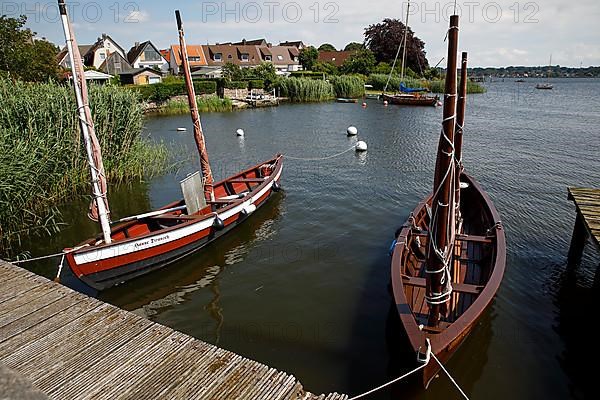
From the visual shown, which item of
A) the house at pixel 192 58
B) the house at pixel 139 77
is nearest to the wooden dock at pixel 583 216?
the house at pixel 139 77

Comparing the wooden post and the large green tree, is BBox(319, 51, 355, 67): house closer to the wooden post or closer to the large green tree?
the large green tree

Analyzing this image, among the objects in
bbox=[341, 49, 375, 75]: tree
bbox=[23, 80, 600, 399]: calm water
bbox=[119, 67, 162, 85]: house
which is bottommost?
bbox=[23, 80, 600, 399]: calm water

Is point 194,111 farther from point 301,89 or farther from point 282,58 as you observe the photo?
point 282,58

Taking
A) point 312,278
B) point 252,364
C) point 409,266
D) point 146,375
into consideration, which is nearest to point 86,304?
point 146,375

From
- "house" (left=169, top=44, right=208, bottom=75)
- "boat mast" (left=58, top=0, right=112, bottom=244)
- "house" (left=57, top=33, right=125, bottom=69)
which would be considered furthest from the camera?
"house" (left=169, top=44, right=208, bottom=75)

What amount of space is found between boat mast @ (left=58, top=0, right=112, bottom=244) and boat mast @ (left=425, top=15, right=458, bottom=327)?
224 inches

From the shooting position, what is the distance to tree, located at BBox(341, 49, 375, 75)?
62000 mm

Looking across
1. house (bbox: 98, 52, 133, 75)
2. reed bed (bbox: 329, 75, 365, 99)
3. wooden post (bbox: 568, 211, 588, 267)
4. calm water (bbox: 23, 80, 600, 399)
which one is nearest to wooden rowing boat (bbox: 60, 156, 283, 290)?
calm water (bbox: 23, 80, 600, 399)

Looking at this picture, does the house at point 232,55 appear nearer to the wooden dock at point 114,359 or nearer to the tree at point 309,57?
the tree at point 309,57

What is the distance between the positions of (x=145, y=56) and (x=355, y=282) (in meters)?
63.2

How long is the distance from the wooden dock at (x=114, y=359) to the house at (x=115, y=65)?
53754 mm

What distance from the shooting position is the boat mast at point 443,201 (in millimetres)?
4238

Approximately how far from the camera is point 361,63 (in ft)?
204

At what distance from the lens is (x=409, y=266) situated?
7082 mm
